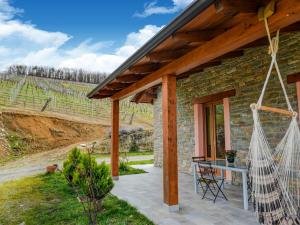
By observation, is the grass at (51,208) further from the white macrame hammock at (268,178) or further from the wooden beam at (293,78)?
the wooden beam at (293,78)

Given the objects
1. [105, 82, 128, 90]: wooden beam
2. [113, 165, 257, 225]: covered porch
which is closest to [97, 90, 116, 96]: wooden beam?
[105, 82, 128, 90]: wooden beam

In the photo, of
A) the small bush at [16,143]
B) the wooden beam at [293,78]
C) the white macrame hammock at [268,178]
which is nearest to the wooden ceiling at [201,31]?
the white macrame hammock at [268,178]

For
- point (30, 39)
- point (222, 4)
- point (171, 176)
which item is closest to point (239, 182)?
point (171, 176)

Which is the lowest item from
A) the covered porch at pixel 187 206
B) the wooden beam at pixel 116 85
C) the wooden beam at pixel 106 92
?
the covered porch at pixel 187 206

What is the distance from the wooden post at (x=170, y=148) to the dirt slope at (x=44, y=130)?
461 inches

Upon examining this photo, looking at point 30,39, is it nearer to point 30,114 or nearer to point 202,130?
point 30,114

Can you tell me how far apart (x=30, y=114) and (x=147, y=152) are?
7.56 m

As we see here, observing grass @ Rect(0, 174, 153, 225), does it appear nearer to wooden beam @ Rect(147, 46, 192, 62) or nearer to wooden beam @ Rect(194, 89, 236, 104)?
wooden beam @ Rect(147, 46, 192, 62)

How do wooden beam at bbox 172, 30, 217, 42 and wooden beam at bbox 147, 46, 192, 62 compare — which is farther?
wooden beam at bbox 147, 46, 192, 62

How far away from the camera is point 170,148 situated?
3.86 m

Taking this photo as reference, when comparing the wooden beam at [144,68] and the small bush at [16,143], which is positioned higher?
the wooden beam at [144,68]

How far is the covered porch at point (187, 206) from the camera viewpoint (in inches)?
131

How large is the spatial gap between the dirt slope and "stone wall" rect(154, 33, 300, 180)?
978 centimetres

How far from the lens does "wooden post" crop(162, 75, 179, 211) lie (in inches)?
149
